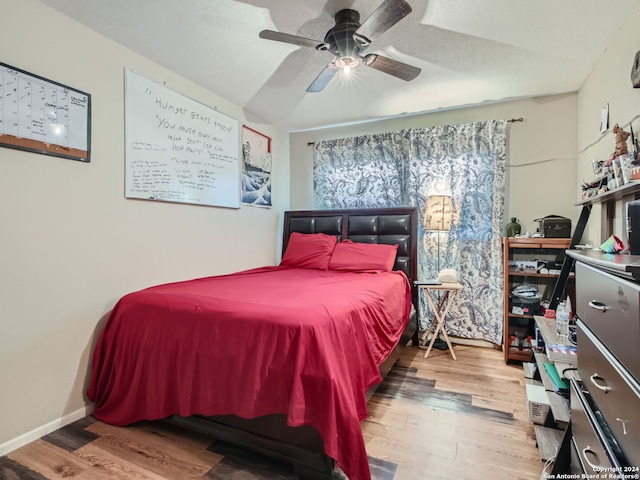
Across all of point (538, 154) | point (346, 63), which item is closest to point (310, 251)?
point (346, 63)

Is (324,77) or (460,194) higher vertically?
(324,77)

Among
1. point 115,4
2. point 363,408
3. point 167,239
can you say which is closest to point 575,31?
point 363,408

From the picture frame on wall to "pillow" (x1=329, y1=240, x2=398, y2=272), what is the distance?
3.53 ft

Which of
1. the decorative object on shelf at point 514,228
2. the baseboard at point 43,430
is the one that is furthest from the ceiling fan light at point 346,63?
the baseboard at point 43,430

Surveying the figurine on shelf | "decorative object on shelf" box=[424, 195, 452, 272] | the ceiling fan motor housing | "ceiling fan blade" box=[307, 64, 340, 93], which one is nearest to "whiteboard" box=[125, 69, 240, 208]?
"ceiling fan blade" box=[307, 64, 340, 93]

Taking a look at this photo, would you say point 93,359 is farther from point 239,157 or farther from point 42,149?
point 239,157

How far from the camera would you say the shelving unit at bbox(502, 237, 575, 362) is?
2.74 meters

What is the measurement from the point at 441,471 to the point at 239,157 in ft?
9.78

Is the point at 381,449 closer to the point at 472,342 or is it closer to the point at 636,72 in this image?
the point at 472,342

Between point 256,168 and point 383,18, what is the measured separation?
2205 mm

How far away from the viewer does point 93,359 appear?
203 cm

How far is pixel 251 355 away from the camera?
1472mm

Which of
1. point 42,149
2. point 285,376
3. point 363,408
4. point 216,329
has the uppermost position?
point 42,149

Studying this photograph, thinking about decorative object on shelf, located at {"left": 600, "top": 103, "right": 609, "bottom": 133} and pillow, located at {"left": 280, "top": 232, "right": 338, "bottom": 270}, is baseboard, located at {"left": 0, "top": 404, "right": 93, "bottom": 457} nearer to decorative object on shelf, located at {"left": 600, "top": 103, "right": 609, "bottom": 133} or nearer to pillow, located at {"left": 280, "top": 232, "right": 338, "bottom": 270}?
pillow, located at {"left": 280, "top": 232, "right": 338, "bottom": 270}
